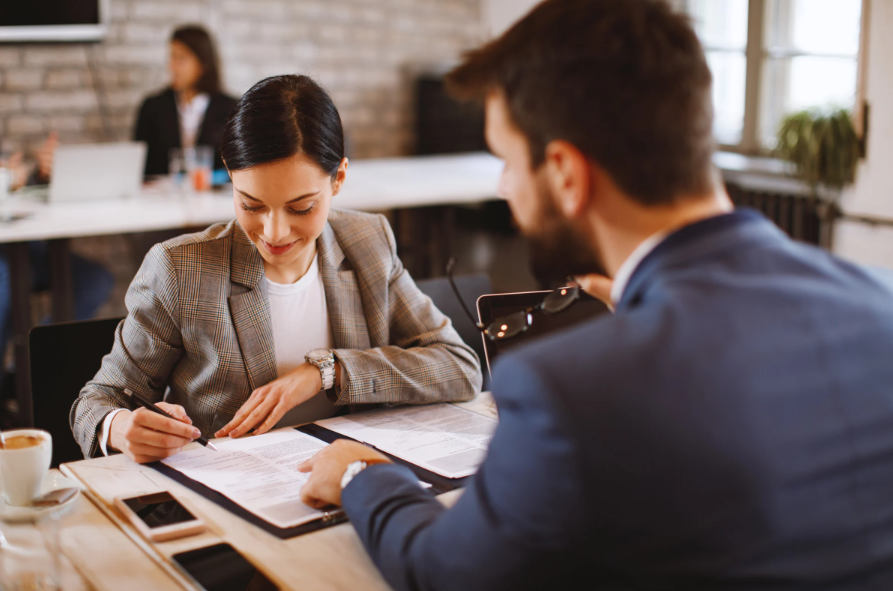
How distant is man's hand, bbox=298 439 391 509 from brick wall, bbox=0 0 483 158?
9.61 feet

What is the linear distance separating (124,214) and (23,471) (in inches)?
93.1

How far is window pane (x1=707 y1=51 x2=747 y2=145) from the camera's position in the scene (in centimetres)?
454

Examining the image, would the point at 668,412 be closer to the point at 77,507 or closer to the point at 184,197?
the point at 77,507

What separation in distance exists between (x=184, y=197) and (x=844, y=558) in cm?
330

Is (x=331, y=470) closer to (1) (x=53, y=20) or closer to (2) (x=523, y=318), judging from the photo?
(2) (x=523, y=318)

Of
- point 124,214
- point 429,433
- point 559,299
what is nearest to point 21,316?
point 124,214

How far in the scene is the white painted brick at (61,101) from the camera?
4.34m

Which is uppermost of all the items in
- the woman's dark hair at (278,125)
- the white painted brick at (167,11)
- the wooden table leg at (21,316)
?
the white painted brick at (167,11)

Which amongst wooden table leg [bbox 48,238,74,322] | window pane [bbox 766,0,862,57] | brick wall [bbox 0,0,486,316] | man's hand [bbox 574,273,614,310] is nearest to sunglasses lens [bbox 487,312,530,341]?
man's hand [bbox 574,273,614,310]

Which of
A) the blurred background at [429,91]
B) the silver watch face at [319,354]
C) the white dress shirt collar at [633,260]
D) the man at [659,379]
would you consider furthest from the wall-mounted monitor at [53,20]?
the white dress shirt collar at [633,260]

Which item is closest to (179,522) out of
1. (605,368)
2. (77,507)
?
(77,507)

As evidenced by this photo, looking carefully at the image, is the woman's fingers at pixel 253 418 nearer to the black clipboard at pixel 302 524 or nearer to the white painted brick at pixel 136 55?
the black clipboard at pixel 302 524

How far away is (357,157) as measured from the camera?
5.48 m

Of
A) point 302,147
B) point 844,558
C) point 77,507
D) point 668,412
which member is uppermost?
point 302,147
